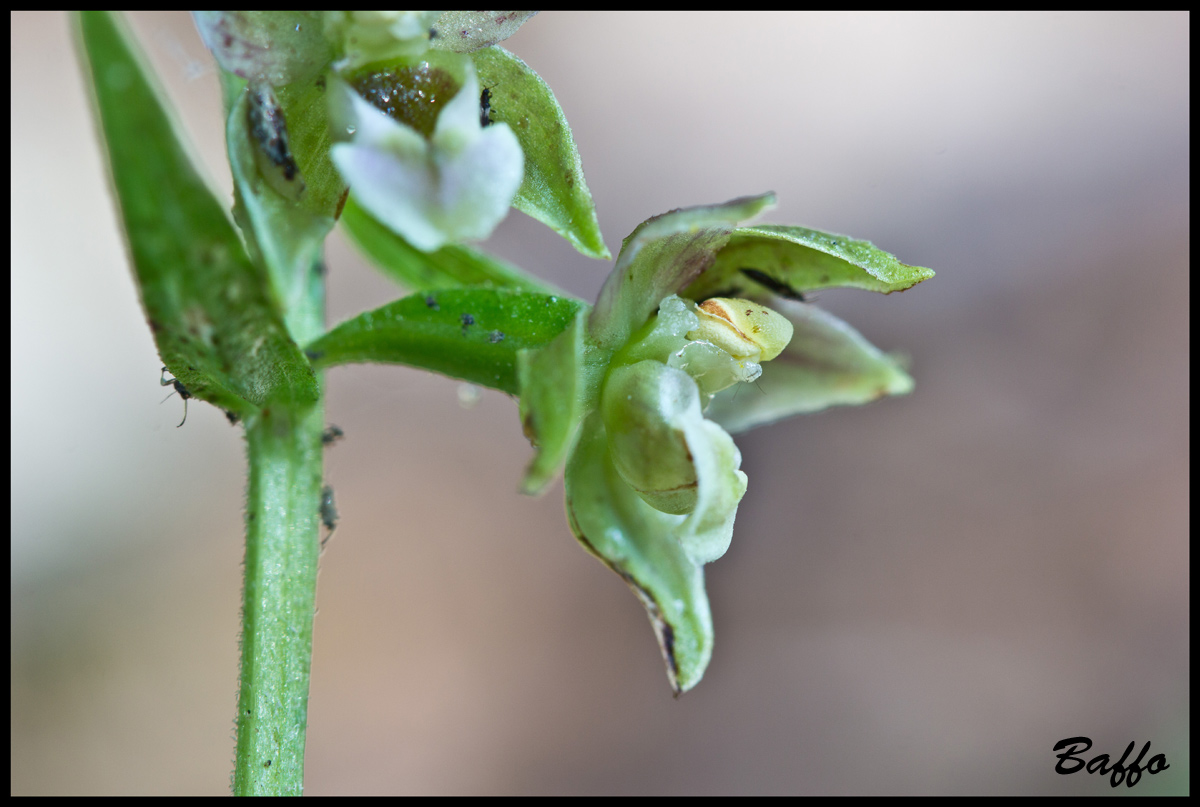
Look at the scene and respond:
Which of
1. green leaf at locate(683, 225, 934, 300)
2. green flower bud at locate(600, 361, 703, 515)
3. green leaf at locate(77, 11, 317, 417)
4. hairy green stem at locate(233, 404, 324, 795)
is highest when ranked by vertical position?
green leaf at locate(77, 11, 317, 417)

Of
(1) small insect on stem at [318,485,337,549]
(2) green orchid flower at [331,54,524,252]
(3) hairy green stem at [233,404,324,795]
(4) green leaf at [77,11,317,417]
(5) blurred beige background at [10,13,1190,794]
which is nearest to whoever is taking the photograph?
(4) green leaf at [77,11,317,417]

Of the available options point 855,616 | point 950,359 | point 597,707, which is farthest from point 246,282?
point 950,359

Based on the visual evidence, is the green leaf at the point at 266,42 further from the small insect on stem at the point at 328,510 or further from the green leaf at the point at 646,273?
the small insect on stem at the point at 328,510

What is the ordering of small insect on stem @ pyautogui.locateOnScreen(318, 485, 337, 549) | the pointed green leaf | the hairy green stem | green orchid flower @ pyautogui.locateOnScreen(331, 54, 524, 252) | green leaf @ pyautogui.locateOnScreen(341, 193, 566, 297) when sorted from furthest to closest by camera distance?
green leaf @ pyautogui.locateOnScreen(341, 193, 566, 297) → small insect on stem @ pyautogui.locateOnScreen(318, 485, 337, 549) → the hairy green stem → the pointed green leaf → green orchid flower @ pyautogui.locateOnScreen(331, 54, 524, 252)

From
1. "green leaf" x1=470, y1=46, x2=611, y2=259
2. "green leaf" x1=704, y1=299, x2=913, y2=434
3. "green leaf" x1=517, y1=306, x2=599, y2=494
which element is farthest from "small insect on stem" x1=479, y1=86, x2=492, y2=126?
"green leaf" x1=704, y1=299, x2=913, y2=434

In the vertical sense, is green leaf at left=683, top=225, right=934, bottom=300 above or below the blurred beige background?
above

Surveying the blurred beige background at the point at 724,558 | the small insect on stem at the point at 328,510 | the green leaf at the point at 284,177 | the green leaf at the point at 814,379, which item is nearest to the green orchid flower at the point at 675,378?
the green leaf at the point at 814,379

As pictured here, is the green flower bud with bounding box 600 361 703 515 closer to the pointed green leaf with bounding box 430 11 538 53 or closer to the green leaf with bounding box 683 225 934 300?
the green leaf with bounding box 683 225 934 300
